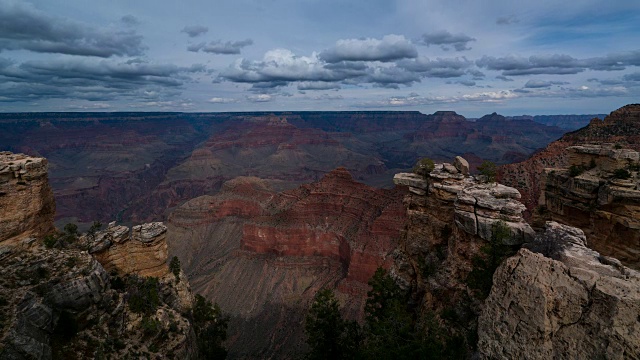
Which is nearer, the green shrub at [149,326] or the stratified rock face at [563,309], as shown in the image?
the stratified rock face at [563,309]

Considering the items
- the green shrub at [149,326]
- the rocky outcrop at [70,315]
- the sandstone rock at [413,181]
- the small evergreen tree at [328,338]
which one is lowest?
the small evergreen tree at [328,338]

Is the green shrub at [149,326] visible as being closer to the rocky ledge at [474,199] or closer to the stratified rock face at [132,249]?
the stratified rock face at [132,249]

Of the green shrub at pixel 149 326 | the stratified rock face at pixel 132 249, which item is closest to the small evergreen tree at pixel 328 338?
the green shrub at pixel 149 326

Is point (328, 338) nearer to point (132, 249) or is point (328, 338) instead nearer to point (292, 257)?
point (132, 249)

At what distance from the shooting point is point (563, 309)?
10.8 metres

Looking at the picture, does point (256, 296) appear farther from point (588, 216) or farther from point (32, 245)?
point (588, 216)

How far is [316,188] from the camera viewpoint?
251 ft

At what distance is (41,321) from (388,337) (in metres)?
19.7

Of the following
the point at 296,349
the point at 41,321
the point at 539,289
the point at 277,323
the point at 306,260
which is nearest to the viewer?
the point at 539,289

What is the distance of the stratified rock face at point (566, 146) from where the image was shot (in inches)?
2098

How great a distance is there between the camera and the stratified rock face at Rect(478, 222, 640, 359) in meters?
9.66

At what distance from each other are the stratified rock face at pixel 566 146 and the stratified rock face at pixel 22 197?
55.7 m

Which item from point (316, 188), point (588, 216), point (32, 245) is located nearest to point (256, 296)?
point (316, 188)

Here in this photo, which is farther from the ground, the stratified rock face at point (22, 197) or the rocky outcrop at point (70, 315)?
the stratified rock face at point (22, 197)
